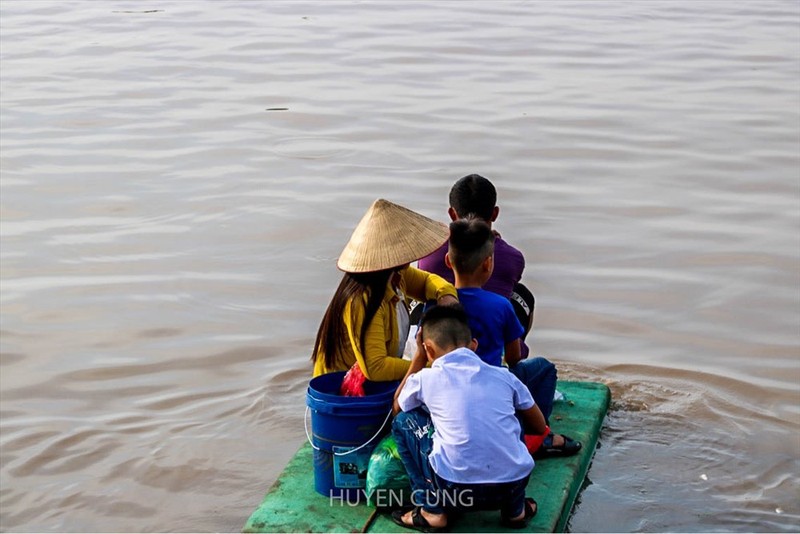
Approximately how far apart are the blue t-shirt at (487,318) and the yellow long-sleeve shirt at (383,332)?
83 mm

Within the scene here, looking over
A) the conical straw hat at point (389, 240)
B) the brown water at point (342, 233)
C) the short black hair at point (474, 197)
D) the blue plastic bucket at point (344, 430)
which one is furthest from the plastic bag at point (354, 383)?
the brown water at point (342, 233)

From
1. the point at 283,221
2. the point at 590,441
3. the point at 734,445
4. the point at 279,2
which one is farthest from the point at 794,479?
the point at 279,2

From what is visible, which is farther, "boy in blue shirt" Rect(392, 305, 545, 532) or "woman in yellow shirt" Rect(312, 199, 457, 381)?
"woman in yellow shirt" Rect(312, 199, 457, 381)

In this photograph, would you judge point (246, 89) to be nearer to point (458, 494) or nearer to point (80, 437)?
point (80, 437)

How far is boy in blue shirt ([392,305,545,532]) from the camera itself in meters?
4.53

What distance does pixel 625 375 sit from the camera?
23.4 ft

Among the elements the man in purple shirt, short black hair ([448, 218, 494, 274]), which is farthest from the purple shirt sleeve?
short black hair ([448, 218, 494, 274])

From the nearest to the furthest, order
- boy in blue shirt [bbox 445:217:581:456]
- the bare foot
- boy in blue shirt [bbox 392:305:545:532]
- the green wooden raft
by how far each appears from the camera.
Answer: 1. boy in blue shirt [bbox 392:305:545:532]
2. the bare foot
3. the green wooden raft
4. boy in blue shirt [bbox 445:217:581:456]

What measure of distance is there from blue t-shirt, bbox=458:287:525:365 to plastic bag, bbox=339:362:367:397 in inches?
19.4

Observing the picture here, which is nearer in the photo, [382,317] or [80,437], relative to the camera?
[382,317]

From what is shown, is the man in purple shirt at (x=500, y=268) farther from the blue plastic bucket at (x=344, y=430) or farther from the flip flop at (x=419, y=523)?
the flip flop at (x=419, y=523)

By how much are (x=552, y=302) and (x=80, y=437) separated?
3.21m

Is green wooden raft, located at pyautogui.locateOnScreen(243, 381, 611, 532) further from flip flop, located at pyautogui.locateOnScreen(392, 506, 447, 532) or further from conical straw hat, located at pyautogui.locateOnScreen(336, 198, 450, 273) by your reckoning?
conical straw hat, located at pyautogui.locateOnScreen(336, 198, 450, 273)

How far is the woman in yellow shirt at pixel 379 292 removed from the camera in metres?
4.85
